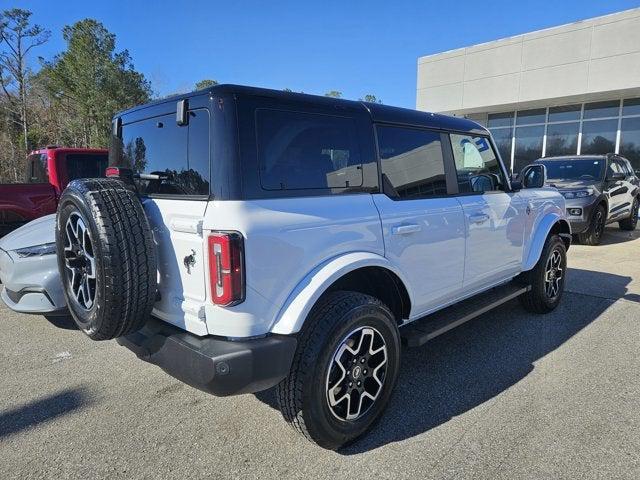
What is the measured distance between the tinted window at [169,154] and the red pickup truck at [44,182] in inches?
154

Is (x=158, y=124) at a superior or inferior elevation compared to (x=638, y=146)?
inferior

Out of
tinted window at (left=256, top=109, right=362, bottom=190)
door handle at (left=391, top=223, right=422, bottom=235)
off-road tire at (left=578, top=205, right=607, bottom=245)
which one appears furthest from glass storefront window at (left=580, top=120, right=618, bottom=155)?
tinted window at (left=256, top=109, right=362, bottom=190)

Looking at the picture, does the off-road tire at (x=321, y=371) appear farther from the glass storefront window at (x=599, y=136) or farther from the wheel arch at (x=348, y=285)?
Answer: the glass storefront window at (x=599, y=136)

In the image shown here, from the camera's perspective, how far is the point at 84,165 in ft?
22.1

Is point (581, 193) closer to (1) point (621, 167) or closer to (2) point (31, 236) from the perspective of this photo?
(1) point (621, 167)

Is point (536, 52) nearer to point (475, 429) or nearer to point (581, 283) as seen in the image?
point (581, 283)

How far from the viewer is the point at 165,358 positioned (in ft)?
7.77

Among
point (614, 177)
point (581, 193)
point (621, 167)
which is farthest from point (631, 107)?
point (581, 193)

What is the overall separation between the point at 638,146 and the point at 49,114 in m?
27.5

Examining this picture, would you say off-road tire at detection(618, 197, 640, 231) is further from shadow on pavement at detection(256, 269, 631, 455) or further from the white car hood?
the white car hood

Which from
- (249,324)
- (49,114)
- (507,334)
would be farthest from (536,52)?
(49,114)

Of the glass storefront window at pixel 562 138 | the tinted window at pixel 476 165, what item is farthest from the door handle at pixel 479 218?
the glass storefront window at pixel 562 138

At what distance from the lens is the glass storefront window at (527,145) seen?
18.5 meters

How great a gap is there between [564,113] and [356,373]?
18.8 metres
